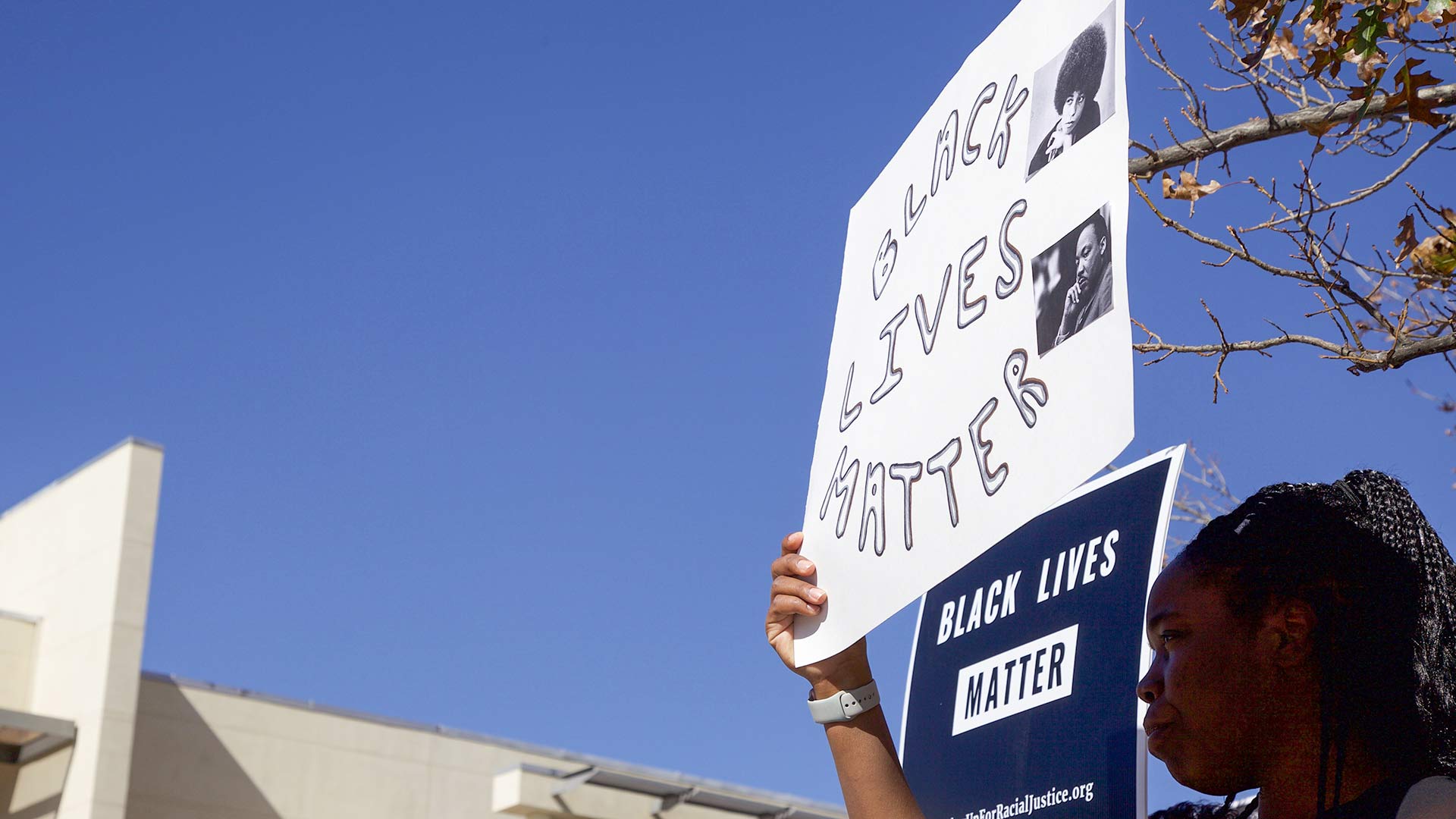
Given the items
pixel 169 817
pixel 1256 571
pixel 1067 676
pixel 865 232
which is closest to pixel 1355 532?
pixel 1256 571

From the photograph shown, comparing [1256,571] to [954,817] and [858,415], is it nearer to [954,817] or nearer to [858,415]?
[858,415]

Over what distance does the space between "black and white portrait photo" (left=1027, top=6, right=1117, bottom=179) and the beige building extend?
47.9 feet

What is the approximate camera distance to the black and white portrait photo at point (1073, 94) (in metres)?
1.97

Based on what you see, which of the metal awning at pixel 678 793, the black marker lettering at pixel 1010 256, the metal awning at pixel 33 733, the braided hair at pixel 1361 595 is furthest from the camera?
the metal awning at pixel 678 793

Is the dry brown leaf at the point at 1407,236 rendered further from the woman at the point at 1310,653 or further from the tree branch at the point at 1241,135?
the woman at the point at 1310,653

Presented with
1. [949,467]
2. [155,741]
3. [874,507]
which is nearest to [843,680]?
[874,507]

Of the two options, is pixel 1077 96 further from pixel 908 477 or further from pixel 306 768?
pixel 306 768

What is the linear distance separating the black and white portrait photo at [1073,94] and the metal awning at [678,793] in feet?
49.9

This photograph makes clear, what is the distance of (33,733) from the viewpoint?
1519 cm

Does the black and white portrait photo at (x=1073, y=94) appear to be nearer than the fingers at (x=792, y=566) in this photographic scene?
Yes

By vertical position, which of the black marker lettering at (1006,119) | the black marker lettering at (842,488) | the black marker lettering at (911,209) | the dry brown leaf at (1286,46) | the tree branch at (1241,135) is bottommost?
the black marker lettering at (842,488)

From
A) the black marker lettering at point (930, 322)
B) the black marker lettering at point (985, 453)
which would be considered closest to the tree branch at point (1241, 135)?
the black marker lettering at point (930, 322)

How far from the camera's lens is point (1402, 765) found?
5.32 ft

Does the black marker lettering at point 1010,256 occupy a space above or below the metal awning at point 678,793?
below
